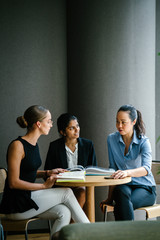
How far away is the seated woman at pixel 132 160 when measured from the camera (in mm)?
2834

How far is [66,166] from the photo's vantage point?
10.4 ft

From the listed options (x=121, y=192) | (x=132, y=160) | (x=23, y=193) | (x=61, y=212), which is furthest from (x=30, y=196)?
(x=132, y=160)

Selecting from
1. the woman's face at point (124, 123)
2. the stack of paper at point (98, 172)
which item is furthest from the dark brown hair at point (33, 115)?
the woman's face at point (124, 123)

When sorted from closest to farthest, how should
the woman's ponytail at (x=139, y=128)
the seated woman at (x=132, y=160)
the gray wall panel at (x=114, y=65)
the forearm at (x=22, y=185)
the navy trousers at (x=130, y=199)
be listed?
the forearm at (x=22, y=185)
the navy trousers at (x=130, y=199)
the seated woman at (x=132, y=160)
the woman's ponytail at (x=139, y=128)
the gray wall panel at (x=114, y=65)

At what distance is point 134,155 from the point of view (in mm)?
3094

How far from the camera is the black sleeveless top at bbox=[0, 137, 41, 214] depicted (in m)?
2.48

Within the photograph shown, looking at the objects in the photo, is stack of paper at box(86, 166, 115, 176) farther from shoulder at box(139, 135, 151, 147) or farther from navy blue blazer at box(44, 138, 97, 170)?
shoulder at box(139, 135, 151, 147)

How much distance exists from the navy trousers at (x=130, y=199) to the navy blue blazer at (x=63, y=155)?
47 centimetres

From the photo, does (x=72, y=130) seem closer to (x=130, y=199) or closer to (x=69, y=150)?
(x=69, y=150)

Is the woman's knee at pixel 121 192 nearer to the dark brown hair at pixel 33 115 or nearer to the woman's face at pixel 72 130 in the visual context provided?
the woman's face at pixel 72 130

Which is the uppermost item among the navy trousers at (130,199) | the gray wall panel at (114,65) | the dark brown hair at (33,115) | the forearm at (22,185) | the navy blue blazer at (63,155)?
the gray wall panel at (114,65)

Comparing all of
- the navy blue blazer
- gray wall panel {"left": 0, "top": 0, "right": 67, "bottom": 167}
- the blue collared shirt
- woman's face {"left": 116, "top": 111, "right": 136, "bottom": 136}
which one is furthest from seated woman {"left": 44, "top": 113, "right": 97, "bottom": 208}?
gray wall panel {"left": 0, "top": 0, "right": 67, "bottom": 167}

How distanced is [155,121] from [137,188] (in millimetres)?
1172

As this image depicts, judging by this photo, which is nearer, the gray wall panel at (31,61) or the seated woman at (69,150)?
the seated woman at (69,150)
